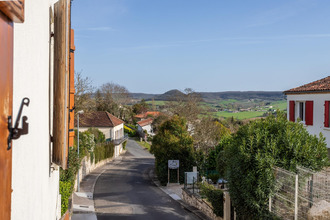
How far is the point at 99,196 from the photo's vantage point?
22578mm

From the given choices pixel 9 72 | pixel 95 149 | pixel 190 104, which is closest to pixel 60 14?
pixel 9 72

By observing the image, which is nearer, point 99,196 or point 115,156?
point 99,196

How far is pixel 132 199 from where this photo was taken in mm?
21422

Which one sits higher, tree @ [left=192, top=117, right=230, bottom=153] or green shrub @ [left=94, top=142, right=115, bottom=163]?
tree @ [left=192, top=117, right=230, bottom=153]

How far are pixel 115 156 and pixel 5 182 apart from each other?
48407 mm

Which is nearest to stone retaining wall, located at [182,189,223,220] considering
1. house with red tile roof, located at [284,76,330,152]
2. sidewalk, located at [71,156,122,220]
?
sidewalk, located at [71,156,122,220]

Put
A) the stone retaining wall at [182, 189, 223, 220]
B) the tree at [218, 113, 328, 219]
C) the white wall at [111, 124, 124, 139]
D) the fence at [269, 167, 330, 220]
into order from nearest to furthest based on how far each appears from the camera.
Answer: the fence at [269, 167, 330, 220] < the tree at [218, 113, 328, 219] < the stone retaining wall at [182, 189, 223, 220] < the white wall at [111, 124, 124, 139]

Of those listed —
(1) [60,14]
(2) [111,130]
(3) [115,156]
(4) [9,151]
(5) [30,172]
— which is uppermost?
(1) [60,14]

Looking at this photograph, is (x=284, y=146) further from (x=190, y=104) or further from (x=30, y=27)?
(x=190, y=104)

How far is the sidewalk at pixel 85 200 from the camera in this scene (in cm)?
1691

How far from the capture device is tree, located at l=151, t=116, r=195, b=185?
27859 mm

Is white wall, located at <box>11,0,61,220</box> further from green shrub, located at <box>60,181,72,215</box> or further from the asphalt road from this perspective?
the asphalt road

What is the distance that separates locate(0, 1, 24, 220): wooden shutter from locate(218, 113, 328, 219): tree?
30.3ft

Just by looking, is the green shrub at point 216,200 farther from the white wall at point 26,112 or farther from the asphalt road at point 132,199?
the white wall at point 26,112
